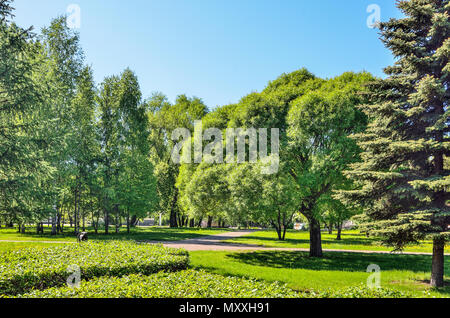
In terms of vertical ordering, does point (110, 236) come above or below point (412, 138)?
below

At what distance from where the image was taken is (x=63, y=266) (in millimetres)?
8312

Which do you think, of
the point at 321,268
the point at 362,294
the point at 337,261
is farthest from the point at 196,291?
the point at 337,261

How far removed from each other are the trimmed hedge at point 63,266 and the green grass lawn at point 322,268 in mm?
4529

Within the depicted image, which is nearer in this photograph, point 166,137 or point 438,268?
point 438,268

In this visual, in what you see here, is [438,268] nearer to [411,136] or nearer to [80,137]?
[411,136]

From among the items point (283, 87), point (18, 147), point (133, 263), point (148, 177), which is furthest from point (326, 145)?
point (148, 177)

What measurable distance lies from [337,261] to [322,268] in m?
2.58

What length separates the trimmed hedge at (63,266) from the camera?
7602 millimetres

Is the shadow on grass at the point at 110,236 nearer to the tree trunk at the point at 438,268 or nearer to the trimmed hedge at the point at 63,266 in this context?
the trimmed hedge at the point at 63,266

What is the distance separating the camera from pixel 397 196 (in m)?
12.1

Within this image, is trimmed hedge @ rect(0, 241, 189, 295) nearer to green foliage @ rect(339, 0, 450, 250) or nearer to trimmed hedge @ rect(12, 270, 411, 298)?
trimmed hedge @ rect(12, 270, 411, 298)

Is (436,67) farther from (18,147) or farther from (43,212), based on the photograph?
(43,212)

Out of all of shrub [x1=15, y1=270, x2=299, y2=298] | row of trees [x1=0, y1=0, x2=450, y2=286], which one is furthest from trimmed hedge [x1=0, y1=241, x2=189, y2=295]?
row of trees [x1=0, y1=0, x2=450, y2=286]

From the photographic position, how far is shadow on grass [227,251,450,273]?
1599cm
